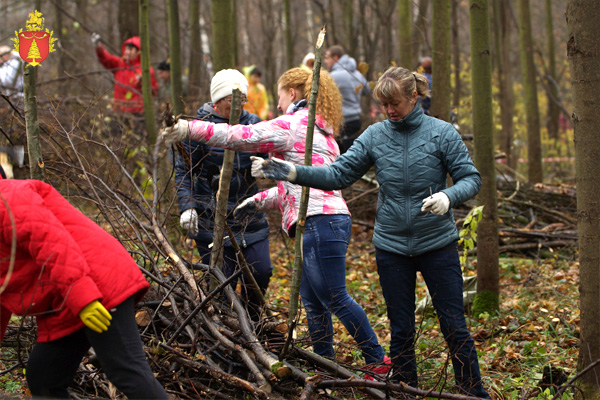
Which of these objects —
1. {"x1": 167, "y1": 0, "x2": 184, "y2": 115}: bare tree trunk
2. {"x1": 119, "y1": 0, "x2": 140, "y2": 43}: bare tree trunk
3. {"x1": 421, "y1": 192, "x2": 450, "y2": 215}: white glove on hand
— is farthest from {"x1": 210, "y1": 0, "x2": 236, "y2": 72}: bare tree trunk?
{"x1": 119, "y1": 0, "x2": 140, "y2": 43}: bare tree trunk

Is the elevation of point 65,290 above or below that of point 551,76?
below

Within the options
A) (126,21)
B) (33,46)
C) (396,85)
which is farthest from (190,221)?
(126,21)

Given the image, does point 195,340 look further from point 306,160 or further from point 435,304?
point 435,304

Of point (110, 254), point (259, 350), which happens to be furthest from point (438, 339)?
point (110, 254)

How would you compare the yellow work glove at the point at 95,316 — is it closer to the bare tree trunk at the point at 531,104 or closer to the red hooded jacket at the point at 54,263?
the red hooded jacket at the point at 54,263

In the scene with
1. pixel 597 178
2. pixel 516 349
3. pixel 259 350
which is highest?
pixel 597 178

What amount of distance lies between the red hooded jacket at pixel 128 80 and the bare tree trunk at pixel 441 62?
4641mm

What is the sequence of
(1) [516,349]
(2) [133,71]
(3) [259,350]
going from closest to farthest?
1. (3) [259,350]
2. (1) [516,349]
3. (2) [133,71]

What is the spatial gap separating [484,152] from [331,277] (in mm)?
2135

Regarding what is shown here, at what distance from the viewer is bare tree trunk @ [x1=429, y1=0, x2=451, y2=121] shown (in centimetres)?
645

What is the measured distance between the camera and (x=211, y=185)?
182 inches

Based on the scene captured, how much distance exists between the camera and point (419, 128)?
358 cm

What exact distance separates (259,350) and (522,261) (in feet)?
15.5

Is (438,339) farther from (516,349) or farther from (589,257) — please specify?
(589,257)
